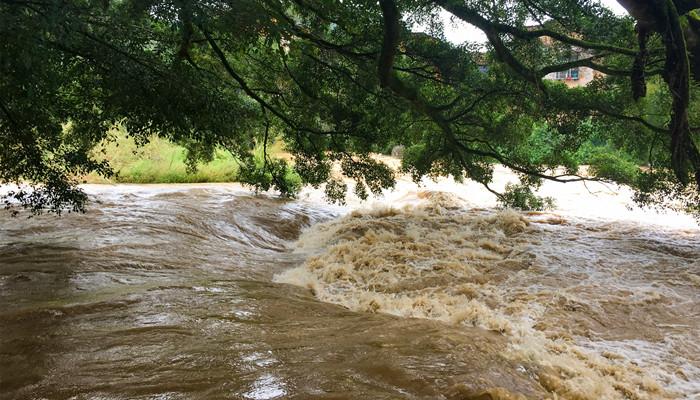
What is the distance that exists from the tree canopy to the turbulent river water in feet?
3.39

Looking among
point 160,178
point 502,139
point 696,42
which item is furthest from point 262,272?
point 160,178

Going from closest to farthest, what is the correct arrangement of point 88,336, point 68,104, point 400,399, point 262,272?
point 400,399 < point 88,336 < point 68,104 < point 262,272

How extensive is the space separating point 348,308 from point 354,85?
393cm

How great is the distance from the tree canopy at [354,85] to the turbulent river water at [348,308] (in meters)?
1.03

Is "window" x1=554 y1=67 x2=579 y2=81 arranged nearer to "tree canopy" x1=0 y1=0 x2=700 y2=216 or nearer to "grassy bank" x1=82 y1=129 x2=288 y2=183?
"grassy bank" x1=82 y1=129 x2=288 y2=183

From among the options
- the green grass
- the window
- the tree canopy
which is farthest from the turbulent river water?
the window

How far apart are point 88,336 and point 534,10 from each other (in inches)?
253

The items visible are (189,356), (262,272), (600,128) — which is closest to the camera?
(189,356)

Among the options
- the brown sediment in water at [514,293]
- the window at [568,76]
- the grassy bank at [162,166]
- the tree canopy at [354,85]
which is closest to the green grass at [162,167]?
the grassy bank at [162,166]

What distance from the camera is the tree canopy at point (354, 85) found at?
4.28m

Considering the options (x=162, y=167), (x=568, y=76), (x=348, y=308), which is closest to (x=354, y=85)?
(x=348, y=308)

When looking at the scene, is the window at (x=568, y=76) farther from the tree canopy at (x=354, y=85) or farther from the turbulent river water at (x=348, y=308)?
the turbulent river water at (x=348, y=308)

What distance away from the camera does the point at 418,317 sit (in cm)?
468

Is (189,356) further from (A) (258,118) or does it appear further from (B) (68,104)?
(A) (258,118)
